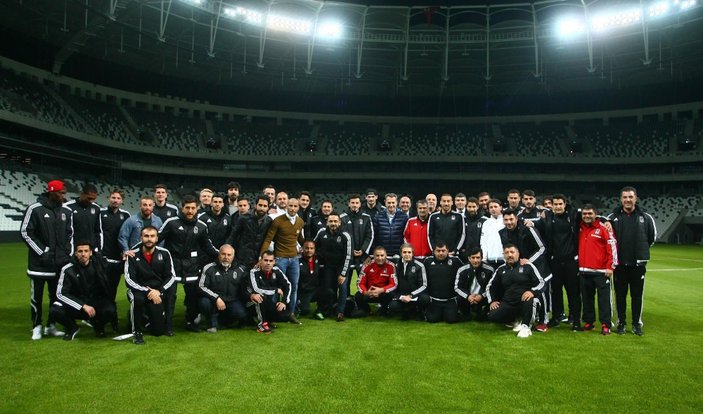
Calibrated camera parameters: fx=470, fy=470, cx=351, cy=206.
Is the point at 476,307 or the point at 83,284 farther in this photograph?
the point at 476,307

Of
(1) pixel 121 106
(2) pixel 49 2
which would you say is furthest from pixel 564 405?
(1) pixel 121 106

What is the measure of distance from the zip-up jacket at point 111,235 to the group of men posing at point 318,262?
2 cm

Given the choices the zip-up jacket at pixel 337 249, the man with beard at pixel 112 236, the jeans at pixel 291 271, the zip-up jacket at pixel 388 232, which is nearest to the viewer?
the man with beard at pixel 112 236

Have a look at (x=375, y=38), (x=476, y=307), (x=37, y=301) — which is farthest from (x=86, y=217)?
(x=375, y=38)

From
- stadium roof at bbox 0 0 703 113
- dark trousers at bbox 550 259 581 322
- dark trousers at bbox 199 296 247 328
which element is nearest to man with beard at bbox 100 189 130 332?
dark trousers at bbox 199 296 247 328

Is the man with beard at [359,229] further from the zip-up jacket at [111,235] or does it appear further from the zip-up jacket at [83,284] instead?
the zip-up jacket at [83,284]

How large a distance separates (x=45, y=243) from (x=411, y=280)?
6.11 m

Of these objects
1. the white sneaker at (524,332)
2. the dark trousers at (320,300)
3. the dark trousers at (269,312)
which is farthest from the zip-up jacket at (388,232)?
the white sneaker at (524,332)

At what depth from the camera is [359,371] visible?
5469 millimetres

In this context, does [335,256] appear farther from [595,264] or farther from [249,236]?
[595,264]

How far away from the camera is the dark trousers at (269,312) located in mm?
7730

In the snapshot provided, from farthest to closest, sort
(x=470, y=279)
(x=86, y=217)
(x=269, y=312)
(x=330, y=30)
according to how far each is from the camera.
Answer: (x=330, y=30)
(x=470, y=279)
(x=269, y=312)
(x=86, y=217)

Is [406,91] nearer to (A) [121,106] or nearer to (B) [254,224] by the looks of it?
(A) [121,106]

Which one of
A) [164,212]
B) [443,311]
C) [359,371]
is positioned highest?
[164,212]
